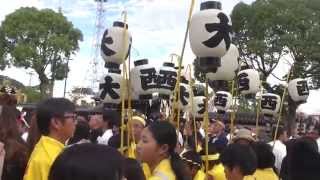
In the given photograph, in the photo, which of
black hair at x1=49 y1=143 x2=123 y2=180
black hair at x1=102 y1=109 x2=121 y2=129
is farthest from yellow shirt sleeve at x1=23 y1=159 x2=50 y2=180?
black hair at x1=102 y1=109 x2=121 y2=129

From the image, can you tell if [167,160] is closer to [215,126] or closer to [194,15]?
[194,15]

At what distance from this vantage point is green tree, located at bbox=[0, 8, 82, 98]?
139 ft

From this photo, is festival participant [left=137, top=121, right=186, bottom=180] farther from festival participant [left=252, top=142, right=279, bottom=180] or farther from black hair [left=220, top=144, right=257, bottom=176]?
festival participant [left=252, top=142, right=279, bottom=180]

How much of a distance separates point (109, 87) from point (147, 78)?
723mm

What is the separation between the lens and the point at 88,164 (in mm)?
1697

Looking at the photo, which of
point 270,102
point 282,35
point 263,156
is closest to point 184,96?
point 270,102

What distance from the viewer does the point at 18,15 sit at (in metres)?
44.4

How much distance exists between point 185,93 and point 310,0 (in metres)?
26.0

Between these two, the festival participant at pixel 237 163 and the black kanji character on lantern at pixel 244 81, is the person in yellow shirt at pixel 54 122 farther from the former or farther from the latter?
the black kanji character on lantern at pixel 244 81

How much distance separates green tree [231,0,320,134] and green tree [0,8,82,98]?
1624cm

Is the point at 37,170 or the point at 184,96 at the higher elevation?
the point at 184,96

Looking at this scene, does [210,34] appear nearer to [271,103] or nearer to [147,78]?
[147,78]

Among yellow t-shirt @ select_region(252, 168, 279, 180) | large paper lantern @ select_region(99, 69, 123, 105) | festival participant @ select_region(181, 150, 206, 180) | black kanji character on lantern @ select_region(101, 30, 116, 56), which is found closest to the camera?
festival participant @ select_region(181, 150, 206, 180)

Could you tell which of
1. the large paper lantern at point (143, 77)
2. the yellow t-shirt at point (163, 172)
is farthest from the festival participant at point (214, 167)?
the large paper lantern at point (143, 77)
